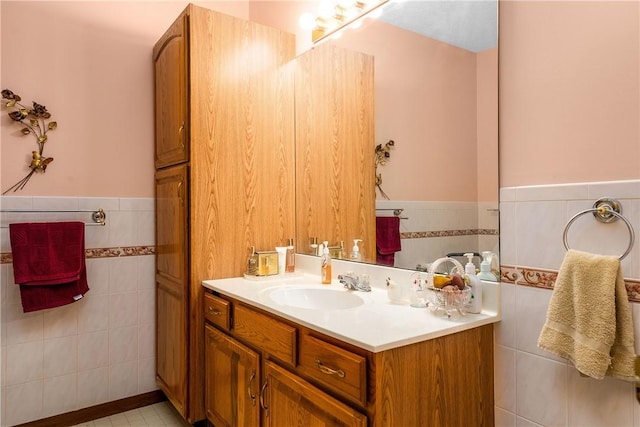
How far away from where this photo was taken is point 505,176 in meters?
1.36

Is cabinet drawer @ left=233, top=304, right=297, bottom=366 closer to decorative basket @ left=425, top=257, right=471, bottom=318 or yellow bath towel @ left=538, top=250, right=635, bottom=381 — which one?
decorative basket @ left=425, top=257, right=471, bottom=318

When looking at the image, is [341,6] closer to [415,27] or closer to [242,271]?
[415,27]

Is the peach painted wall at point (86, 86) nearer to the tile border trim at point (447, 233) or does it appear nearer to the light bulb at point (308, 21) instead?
the light bulb at point (308, 21)

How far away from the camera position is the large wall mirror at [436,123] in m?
1.42

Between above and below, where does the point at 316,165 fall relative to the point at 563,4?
below

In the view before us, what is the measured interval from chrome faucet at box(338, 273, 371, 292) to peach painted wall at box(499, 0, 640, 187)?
70cm

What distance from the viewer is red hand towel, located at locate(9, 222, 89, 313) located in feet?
6.53

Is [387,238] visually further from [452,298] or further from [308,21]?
[308,21]

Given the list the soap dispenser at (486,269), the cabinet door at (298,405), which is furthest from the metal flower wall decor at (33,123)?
the soap dispenser at (486,269)

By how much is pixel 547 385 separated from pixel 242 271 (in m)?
1.44

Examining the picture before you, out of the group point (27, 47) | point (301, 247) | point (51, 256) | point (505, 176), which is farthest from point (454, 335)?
point (27, 47)

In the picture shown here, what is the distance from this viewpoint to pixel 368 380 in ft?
3.66

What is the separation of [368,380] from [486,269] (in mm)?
587

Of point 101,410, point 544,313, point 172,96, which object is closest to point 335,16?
point 172,96
